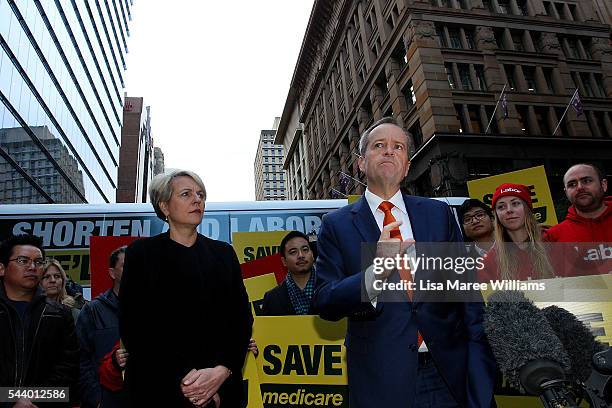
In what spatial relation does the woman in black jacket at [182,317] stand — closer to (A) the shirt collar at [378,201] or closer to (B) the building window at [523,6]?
(A) the shirt collar at [378,201]

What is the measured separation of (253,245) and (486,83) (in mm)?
22215

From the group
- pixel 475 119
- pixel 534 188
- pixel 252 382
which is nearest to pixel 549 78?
pixel 475 119

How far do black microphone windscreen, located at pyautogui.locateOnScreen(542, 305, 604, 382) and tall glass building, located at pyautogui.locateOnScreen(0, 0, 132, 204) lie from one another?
2529cm

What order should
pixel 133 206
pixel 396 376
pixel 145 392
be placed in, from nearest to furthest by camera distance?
pixel 396 376
pixel 145 392
pixel 133 206

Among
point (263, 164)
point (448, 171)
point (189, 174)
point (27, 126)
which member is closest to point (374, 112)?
point (448, 171)

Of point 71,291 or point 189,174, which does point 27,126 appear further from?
point 189,174

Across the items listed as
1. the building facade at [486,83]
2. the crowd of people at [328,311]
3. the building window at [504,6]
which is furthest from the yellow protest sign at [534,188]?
the building window at [504,6]

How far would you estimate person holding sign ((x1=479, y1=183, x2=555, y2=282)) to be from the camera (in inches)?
102

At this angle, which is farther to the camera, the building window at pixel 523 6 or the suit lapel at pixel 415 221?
the building window at pixel 523 6

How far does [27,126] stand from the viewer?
80.3ft

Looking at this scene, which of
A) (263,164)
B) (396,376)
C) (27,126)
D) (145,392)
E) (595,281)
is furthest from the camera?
(263,164)

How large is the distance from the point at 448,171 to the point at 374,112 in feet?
31.7

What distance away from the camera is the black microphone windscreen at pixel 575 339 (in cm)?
157

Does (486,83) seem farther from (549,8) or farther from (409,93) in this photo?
(549,8)
